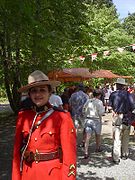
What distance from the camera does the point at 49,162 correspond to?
3441mm

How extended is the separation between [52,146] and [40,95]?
0.46 meters

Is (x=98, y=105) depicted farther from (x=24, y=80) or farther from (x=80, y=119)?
(x=24, y=80)

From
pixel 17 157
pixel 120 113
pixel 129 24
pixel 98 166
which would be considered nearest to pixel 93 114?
pixel 120 113

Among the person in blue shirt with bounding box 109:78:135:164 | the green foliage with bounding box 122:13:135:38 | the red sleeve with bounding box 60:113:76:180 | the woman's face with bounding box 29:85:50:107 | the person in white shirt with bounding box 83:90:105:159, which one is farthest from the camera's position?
the green foliage with bounding box 122:13:135:38

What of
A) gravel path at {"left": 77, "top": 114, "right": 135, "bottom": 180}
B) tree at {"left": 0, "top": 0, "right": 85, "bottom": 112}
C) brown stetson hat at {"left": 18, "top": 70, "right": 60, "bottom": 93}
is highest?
tree at {"left": 0, "top": 0, "right": 85, "bottom": 112}

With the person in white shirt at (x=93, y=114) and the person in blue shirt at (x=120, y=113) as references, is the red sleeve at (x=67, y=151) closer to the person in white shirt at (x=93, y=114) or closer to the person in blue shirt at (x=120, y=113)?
the person in blue shirt at (x=120, y=113)

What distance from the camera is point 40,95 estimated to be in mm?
3557

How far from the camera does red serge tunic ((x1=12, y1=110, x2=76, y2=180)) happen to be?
3.37m

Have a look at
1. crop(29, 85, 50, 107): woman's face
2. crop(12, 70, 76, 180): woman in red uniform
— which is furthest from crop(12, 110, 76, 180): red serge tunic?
crop(29, 85, 50, 107): woman's face

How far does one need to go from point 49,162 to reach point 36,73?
83 cm

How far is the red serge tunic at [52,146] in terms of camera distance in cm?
337

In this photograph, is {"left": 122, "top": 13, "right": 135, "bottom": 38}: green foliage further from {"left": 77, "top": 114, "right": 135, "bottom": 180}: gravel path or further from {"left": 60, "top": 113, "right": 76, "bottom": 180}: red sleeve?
{"left": 60, "top": 113, "right": 76, "bottom": 180}: red sleeve

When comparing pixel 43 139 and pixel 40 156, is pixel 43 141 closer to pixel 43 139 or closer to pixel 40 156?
pixel 43 139

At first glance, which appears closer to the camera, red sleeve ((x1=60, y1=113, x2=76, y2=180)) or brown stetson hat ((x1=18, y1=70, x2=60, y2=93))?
red sleeve ((x1=60, y1=113, x2=76, y2=180))
